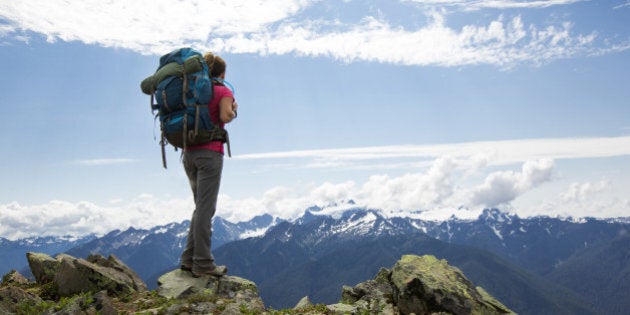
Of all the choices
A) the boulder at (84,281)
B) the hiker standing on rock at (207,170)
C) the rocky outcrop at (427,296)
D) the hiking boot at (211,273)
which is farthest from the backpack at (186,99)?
the rocky outcrop at (427,296)

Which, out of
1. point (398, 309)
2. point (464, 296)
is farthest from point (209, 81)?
point (464, 296)

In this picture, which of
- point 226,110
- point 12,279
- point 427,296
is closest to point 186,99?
point 226,110

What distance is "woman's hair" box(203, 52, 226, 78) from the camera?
35.6ft

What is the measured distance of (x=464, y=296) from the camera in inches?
433

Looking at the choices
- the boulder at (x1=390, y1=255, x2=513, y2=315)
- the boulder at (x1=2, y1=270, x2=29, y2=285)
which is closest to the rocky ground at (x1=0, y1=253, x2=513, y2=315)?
the boulder at (x1=390, y1=255, x2=513, y2=315)

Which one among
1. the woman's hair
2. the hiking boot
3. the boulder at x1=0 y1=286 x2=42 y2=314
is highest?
the woman's hair

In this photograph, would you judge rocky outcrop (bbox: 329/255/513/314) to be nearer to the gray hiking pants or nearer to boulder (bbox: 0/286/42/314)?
the gray hiking pants

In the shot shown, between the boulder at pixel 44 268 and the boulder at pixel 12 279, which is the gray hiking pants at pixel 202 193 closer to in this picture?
the boulder at pixel 44 268

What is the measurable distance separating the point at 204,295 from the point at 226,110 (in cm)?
472

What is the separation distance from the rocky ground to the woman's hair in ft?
18.7

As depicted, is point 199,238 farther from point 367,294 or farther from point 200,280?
point 367,294

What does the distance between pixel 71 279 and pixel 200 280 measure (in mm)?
3694

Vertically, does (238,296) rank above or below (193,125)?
below

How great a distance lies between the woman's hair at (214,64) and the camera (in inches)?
427
